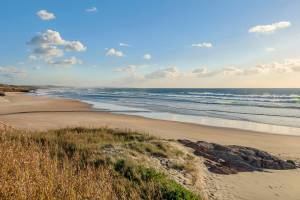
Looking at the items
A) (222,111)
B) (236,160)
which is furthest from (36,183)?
(222,111)

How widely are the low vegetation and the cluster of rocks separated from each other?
1.10m

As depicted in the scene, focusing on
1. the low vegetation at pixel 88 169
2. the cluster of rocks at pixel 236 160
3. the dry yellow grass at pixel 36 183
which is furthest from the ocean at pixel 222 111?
the dry yellow grass at pixel 36 183

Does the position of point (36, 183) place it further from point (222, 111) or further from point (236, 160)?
point (222, 111)

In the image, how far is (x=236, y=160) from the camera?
35.4 feet

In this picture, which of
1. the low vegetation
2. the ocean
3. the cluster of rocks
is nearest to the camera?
the low vegetation

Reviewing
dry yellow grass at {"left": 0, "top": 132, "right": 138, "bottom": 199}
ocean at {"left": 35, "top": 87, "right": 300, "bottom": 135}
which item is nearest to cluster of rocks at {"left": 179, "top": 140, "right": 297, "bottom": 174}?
dry yellow grass at {"left": 0, "top": 132, "right": 138, "bottom": 199}

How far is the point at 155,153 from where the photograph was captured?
33.2ft

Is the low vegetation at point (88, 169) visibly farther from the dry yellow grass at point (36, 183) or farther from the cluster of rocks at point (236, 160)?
the cluster of rocks at point (236, 160)

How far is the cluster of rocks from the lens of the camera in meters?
10.1

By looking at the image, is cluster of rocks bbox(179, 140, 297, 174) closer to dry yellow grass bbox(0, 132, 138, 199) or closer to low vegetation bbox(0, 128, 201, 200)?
low vegetation bbox(0, 128, 201, 200)

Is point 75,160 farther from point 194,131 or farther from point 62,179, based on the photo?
point 194,131

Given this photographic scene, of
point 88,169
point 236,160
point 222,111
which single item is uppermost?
point 88,169

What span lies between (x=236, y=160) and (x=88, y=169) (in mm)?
5998

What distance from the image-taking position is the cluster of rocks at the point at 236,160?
10.1 meters
